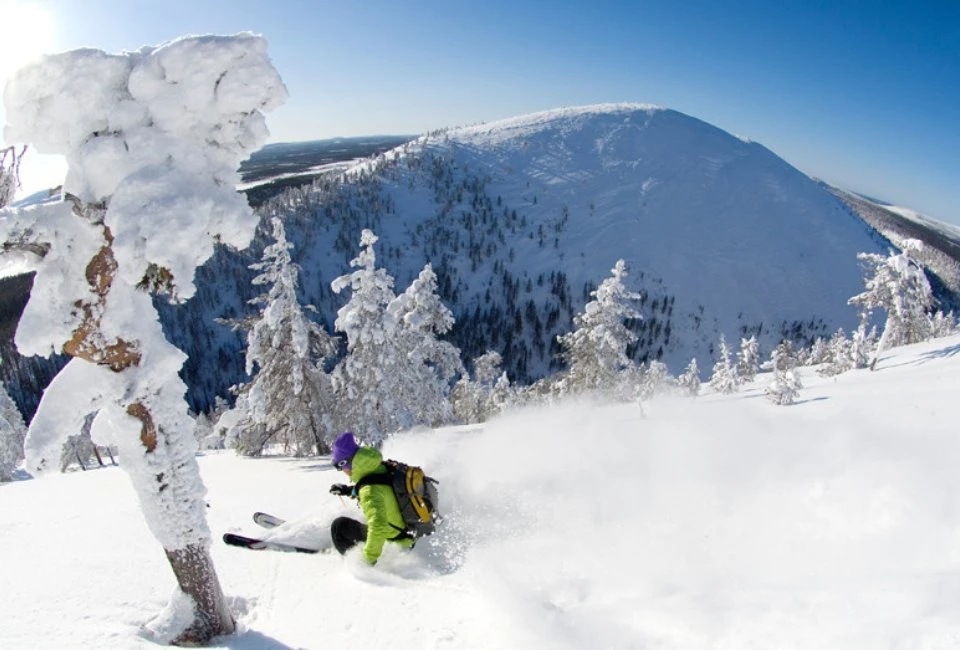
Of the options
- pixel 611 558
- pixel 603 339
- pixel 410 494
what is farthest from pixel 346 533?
pixel 603 339

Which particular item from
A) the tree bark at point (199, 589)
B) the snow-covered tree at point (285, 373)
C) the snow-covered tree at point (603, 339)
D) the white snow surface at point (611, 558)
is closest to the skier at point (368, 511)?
the white snow surface at point (611, 558)

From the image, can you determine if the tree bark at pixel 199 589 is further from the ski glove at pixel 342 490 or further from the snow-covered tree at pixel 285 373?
the snow-covered tree at pixel 285 373

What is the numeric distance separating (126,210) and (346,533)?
4.56 m

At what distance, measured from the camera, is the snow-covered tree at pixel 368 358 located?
21328 mm

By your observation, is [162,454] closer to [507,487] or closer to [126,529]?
[126,529]

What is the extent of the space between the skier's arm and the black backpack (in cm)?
17

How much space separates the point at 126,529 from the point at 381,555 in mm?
3837

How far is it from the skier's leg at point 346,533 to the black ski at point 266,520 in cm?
184

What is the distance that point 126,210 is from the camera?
3.35 metres

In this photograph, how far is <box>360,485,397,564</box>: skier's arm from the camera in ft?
19.7

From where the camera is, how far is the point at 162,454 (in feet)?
13.5

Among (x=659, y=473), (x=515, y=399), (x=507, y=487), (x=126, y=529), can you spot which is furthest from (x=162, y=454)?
(x=515, y=399)

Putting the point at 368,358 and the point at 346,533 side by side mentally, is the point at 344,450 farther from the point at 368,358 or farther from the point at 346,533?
the point at 368,358

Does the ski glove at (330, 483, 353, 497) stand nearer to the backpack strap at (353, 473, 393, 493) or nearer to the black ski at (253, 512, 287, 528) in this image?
the backpack strap at (353, 473, 393, 493)
